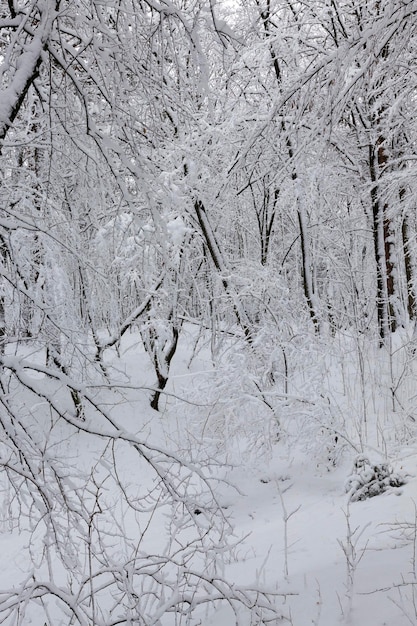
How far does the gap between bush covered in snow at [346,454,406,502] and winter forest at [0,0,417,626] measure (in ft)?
0.08

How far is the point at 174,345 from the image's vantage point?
12.0 meters

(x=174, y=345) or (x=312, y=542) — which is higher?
(x=174, y=345)

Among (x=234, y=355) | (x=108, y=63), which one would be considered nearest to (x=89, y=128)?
(x=108, y=63)

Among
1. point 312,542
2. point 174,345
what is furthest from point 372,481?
point 174,345

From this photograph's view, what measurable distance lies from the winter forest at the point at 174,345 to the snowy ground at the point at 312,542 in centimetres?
3

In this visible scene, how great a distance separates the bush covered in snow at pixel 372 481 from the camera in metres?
5.14

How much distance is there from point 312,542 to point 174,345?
25.5ft

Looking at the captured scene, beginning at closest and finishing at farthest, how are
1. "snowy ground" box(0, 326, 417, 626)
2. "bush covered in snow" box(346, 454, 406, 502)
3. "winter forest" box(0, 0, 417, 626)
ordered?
1. "winter forest" box(0, 0, 417, 626)
2. "snowy ground" box(0, 326, 417, 626)
3. "bush covered in snow" box(346, 454, 406, 502)

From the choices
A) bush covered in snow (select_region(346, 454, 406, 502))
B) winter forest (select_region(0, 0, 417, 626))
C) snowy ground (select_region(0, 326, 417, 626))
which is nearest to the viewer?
winter forest (select_region(0, 0, 417, 626))

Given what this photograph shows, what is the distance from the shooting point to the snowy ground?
301 cm

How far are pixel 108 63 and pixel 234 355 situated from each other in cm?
506

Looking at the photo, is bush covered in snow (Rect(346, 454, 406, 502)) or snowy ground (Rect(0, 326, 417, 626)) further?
bush covered in snow (Rect(346, 454, 406, 502))

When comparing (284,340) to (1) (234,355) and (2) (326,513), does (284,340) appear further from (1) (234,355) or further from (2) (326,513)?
(2) (326,513)

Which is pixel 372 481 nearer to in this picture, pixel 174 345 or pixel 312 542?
pixel 312 542
